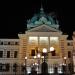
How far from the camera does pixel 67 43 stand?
47500mm

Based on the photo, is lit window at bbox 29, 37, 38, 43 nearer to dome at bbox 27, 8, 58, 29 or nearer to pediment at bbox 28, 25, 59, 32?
pediment at bbox 28, 25, 59, 32

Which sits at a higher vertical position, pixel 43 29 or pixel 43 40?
pixel 43 29

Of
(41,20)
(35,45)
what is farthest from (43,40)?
(41,20)

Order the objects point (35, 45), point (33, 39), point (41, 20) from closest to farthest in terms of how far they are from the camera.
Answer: point (35, 45), point (33, 39), point (41, 20)

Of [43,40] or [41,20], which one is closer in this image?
[43,40]

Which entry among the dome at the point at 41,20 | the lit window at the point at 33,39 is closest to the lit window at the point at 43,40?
the lit window at the point at 33,39

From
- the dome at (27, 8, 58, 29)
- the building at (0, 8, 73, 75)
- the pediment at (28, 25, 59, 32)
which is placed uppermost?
the dome at (27, 8, 58, 29)

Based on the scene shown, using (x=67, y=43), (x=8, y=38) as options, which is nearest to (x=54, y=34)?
(x=67, y=43)

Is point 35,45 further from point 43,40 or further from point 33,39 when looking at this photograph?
point 43,40

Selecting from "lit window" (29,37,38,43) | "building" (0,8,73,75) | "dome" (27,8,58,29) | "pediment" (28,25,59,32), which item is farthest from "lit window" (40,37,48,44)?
"dome" (27,8,58,29)

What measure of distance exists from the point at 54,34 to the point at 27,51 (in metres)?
6.19

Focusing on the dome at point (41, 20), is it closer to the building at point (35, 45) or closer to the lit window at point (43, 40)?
the building at point (35, 45)

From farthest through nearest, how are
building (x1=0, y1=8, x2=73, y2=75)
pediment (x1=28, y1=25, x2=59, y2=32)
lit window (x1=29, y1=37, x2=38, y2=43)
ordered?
1. lit window (x1=29, y1=37, x2=38, y2=43)
2. pediment (x1=28, y1=25, x2=59, y2=32)
3. building (x1=0, y1=8, x2=73, y2=75)

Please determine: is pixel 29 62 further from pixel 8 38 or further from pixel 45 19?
pixel 45 19
